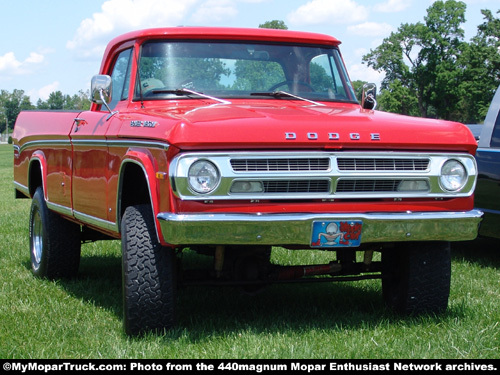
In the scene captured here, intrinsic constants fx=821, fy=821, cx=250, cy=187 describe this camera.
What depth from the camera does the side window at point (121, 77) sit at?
610cm

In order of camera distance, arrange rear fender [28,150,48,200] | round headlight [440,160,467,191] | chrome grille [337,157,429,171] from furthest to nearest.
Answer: rear fender [28,150,48,200], round headlight [440,160,467,191], chrome grille [337,157,429,171]

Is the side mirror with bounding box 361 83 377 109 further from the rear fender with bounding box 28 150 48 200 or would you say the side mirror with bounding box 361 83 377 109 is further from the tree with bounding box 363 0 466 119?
the tree with bounding box 363 0 466 119

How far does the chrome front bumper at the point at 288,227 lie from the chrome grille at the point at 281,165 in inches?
10.0

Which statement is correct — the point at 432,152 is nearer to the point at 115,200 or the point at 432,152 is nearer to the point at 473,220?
the point at 473,220

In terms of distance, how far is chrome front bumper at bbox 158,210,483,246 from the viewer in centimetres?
439

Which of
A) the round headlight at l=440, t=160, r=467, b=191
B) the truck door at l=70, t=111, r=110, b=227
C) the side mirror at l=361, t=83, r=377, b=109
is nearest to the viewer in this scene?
the round headlight at l=440, t=160, r=467, b=191

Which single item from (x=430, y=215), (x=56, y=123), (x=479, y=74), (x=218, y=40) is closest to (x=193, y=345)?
(x=430, y=215)

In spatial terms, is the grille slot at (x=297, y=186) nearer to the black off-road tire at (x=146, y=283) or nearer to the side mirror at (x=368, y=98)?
the black off-road tire at (x=146, y=283)

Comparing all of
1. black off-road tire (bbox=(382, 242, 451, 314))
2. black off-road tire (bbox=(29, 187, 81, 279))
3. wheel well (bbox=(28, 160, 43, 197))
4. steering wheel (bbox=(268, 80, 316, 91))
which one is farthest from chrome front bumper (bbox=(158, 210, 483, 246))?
wheel well (bbox=(28, 160, 43, 197))

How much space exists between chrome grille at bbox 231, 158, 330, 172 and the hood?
0.07m

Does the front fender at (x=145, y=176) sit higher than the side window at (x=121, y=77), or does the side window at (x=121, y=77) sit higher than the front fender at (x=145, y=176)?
the side window at (x=121, y=77)

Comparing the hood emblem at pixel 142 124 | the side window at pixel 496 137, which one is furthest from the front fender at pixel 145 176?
A: the side window at pixel 496 137
